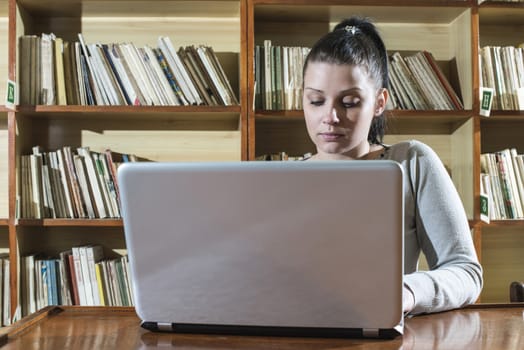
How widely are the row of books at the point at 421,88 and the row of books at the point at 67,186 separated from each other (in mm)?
1164

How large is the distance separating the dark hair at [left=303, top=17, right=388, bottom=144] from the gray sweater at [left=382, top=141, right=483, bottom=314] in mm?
202

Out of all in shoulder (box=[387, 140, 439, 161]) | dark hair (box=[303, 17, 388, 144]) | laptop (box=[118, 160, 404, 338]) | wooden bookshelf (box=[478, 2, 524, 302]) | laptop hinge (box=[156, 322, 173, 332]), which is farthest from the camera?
wooden bookshelf (box=[478, 2, 524, 302])

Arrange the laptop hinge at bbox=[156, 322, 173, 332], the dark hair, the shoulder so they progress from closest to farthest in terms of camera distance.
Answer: the laptop hinge at bbox=[156, 322, 173, 332], the shoulder, the dark hair

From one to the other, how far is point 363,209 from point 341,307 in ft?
0.45

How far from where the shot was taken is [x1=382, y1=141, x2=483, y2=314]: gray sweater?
37.8 inches

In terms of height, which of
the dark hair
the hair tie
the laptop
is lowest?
the laptop

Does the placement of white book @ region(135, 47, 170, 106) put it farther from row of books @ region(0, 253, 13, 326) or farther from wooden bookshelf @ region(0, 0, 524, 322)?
row of books @ region(0, 253, 13, 326)

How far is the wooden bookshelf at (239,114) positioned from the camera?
230 centimetres

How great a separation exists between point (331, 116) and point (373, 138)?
0.26 meters

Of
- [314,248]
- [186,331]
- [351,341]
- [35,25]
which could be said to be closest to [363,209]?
[314,248]

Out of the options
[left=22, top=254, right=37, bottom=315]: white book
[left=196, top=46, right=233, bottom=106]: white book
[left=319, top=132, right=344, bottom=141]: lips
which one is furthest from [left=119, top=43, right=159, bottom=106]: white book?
[left=319, top=132, right=344, bottom=141]: lips

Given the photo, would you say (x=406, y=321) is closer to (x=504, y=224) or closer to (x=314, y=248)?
(x=314, y=248)

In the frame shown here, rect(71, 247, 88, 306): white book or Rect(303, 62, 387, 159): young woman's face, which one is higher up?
Rect(303, 62, 387, 159): young woman's face

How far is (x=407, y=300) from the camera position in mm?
884
